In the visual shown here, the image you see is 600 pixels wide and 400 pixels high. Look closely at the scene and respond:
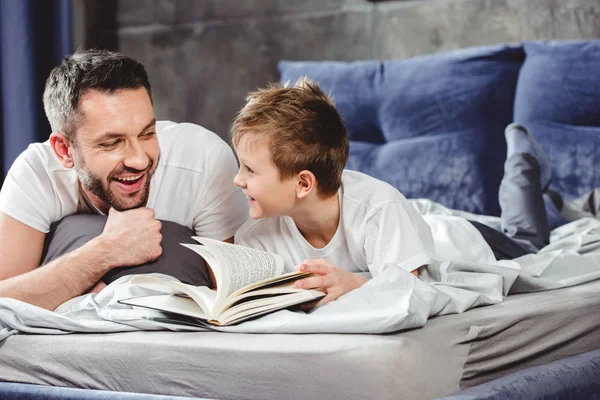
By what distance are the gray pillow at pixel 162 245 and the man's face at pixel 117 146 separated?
80 mm

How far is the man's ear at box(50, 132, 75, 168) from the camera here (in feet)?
6.38

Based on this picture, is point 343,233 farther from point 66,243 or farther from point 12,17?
point 12,17

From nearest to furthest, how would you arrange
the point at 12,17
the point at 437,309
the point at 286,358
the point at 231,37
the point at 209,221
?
1. the point at 286,358
2. the point at 437,309
3. the point at 209,221
4. the point at 12,17
5. the point at 231,37

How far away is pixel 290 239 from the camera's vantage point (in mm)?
1947

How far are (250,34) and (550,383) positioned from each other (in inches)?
99.4

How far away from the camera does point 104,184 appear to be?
1903 mm

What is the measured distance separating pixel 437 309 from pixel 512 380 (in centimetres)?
17

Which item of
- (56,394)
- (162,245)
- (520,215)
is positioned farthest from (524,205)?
(56,394)

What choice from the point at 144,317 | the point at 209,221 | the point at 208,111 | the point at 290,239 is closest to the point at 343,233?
the point at 290,239

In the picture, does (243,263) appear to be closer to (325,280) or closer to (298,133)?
(325,280)

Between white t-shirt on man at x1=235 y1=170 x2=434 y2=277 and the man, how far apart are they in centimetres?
13

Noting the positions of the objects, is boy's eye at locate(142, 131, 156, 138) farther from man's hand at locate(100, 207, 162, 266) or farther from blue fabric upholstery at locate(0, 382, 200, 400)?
blue fabric upholstery at locate(0, 382, 200, 400)

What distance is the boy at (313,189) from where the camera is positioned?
72.0 inches

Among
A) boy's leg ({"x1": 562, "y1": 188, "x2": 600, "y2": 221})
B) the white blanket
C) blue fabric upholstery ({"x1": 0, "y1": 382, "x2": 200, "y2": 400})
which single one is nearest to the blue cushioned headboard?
boy's leg ({"x1": 562, "y1": 188, "x2": 600, "y2": 221})
